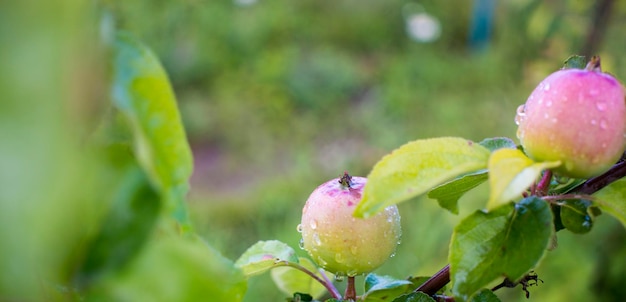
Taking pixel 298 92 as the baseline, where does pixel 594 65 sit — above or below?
below

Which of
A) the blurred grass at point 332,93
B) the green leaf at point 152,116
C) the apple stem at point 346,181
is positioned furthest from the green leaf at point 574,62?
the blurred grass at point 332,93

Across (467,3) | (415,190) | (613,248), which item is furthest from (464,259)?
(467,3)

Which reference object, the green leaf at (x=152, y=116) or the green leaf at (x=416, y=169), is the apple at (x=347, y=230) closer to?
the green leaf at (x=416, y=169)

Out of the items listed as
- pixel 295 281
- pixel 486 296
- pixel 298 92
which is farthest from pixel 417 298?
pixel 298 92

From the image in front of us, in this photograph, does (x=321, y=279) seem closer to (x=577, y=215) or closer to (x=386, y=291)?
(x=386, y=291)

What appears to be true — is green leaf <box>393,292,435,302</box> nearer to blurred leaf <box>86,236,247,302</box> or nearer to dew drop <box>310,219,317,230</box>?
dew drop <box>310,219,317,230</box>

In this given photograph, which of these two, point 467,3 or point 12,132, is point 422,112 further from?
point 12,132
